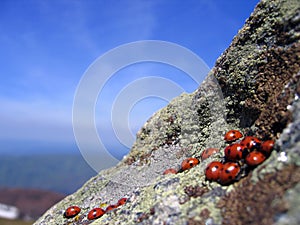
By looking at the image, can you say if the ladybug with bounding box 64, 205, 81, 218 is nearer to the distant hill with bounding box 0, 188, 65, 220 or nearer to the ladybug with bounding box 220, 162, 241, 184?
the ladybug with bounding box 220, 162, 241, 184

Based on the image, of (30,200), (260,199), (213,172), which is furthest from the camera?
(30,200)

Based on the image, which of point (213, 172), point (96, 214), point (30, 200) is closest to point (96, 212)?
point (96, 214)

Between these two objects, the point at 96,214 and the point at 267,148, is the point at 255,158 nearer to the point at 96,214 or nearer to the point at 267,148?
the point at 267,148

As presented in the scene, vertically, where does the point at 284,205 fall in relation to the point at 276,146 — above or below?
below

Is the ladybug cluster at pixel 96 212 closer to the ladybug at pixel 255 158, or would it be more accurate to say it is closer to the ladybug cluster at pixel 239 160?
the ladybug cluster at pixel 239 160

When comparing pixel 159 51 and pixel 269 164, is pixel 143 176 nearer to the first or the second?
pixel 269 164

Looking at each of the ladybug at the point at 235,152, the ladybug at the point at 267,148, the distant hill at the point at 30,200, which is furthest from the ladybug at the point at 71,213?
the distant hill at the point at 30,200

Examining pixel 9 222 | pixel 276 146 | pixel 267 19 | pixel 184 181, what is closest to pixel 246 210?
pixel 276 146
